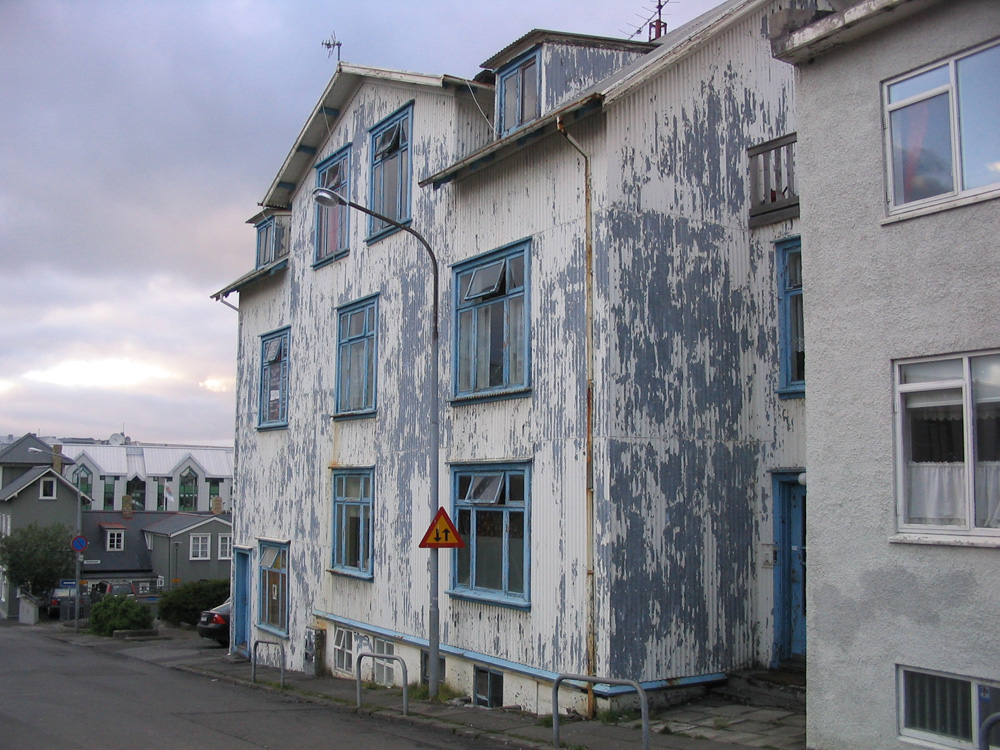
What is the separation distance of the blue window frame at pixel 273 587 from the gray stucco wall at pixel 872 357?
1329cm

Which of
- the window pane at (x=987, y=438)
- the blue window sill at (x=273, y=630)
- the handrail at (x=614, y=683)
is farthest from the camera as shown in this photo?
the blue window sill at (x=273, y=630)

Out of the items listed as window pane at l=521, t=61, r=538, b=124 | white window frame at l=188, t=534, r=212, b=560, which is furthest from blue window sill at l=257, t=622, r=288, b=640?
white window frame at l=188, t=534, r=212, b=560

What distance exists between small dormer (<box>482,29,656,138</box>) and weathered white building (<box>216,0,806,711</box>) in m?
0.04

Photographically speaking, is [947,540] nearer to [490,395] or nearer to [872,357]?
[872,357]

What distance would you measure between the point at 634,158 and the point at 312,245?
9.34 metres

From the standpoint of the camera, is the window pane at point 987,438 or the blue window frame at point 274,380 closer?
the window pane at point 987,438

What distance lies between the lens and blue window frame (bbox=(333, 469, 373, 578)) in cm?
1659

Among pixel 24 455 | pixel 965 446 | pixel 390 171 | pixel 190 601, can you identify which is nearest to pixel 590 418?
pixel 965 446

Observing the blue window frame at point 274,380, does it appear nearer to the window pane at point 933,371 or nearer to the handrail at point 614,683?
the handrail at point 614,683

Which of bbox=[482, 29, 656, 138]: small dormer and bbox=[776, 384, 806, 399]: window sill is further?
bbox=[482, 29, 656, 138]: small dormer

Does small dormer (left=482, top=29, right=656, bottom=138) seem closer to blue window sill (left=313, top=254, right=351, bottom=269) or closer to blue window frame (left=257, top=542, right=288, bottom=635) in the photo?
blue window sill (left=313, top=254, right=351, bottom=269)

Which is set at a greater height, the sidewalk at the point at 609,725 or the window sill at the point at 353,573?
the window sill at the point at 353,573

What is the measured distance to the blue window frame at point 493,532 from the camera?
12453mm

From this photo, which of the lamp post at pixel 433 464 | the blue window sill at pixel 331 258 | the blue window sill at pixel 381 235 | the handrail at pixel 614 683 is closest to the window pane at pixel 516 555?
the lamp post at pixel 433 464
